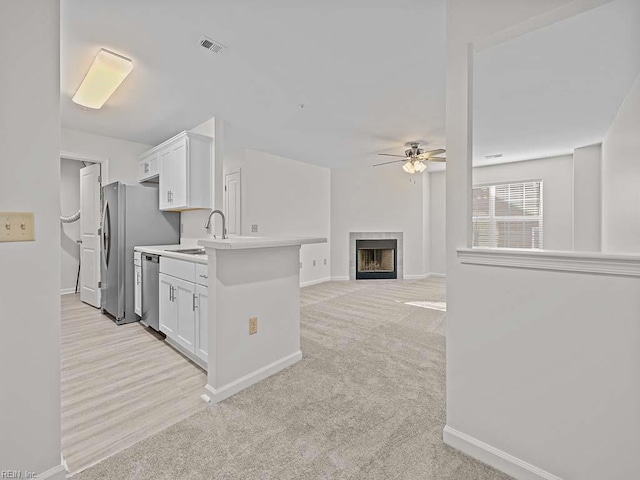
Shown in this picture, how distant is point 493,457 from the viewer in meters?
→ 1.49

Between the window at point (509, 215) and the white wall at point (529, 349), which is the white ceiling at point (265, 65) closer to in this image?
the white wall at point (529, 349)

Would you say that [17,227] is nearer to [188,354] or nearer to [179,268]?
[179,268]

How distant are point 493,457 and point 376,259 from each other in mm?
5746

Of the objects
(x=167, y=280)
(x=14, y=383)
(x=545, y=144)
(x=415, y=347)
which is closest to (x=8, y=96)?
(x=14, y=383)

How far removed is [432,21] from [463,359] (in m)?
2.07

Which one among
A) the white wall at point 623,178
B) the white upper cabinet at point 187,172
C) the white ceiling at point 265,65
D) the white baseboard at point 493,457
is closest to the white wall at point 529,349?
the white baseboard at point 493,457

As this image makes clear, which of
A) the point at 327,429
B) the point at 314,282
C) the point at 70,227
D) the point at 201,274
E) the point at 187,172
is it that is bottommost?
the point at 327,429

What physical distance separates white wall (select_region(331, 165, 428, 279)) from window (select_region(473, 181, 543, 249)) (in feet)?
4.40

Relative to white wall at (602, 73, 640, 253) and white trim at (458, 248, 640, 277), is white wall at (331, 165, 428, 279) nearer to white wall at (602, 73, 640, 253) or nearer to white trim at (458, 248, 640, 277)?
white wall at (602, 73, 640, 253)

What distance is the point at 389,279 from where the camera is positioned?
7.00m

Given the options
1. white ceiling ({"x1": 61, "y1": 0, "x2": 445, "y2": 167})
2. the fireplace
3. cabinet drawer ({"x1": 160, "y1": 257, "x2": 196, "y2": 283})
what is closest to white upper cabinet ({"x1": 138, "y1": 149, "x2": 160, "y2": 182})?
white ceiling ({"x1": 61, "y1": 0, "x2": 445, "y2": 167})

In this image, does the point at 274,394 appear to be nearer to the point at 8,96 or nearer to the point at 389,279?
the point at 8,96

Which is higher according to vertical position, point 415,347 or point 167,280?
point 167,280

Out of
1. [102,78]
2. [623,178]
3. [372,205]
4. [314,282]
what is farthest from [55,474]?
[372,205]
